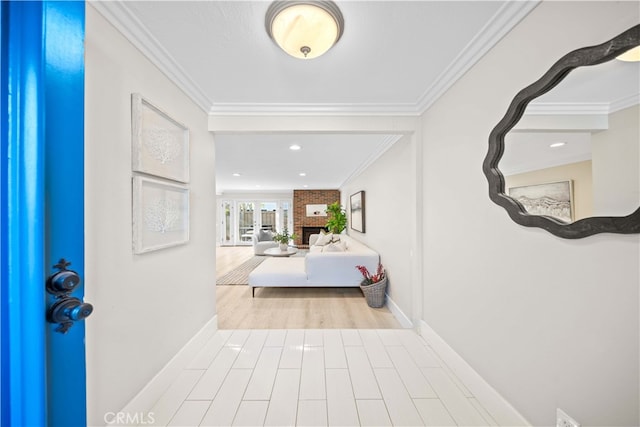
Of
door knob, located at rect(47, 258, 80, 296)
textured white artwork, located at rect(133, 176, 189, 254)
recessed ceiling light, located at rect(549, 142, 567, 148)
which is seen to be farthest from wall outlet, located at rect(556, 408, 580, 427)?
textured white artwork, located at rect(133, 176, 189, 254)

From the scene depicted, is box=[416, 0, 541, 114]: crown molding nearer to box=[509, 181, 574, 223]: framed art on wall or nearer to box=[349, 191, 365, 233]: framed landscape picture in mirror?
box=[509, 181, 574, 223]: framed art on wall

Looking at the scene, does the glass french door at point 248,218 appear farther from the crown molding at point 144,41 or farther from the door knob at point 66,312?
the door knob at point 66,312

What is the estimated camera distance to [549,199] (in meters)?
1.04

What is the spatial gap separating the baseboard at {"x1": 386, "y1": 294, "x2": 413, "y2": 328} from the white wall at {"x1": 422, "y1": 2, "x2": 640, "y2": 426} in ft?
2.15

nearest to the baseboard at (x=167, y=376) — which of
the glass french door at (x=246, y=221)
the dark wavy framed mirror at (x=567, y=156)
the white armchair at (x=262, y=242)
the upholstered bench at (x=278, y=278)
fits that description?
the upholstered bench at (x=278, y=278)

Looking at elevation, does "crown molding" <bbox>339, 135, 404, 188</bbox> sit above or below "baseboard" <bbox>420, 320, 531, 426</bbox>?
above

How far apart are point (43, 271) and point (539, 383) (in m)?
1.85

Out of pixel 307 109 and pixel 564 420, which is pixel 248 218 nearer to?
pixel 307 109

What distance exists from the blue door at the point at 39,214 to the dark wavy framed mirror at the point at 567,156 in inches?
62.2

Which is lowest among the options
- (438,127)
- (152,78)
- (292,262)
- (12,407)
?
(292,262)

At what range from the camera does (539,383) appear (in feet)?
3.72

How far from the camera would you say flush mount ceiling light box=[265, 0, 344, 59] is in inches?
45.5

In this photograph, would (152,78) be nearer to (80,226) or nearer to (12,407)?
(80,226)

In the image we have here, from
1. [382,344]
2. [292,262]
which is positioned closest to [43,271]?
[382,344]
